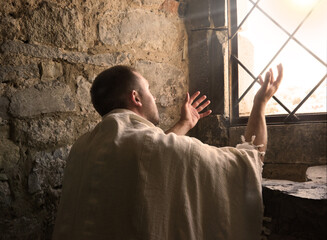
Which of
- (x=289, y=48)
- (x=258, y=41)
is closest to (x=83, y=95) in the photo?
(x=258, y=41)

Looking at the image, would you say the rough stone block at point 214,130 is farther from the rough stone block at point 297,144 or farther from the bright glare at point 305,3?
the bright glare at point 305,3

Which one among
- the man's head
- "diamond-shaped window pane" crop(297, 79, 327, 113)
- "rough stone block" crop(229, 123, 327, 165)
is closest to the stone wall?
the man's head

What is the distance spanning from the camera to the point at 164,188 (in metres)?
1.02

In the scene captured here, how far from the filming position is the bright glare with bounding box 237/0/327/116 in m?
1.86

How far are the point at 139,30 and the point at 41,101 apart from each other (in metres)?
0.82

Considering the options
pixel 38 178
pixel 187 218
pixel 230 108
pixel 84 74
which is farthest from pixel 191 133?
pixel 187 218

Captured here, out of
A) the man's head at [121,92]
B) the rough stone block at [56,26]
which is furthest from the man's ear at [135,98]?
the rough stone block at [56,26]

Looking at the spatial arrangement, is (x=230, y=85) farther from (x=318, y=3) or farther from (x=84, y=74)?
(x=84, y=74)

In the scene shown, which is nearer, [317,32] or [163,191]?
[163,191]

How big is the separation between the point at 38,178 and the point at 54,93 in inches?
18.0

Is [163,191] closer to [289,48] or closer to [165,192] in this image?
[165,192]

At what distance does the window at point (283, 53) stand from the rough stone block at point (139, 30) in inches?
19.0

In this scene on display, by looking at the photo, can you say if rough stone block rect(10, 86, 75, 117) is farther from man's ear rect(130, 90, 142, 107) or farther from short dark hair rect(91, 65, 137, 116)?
man's ear rect(130, 90, 142, 107)

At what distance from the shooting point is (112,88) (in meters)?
1.41
